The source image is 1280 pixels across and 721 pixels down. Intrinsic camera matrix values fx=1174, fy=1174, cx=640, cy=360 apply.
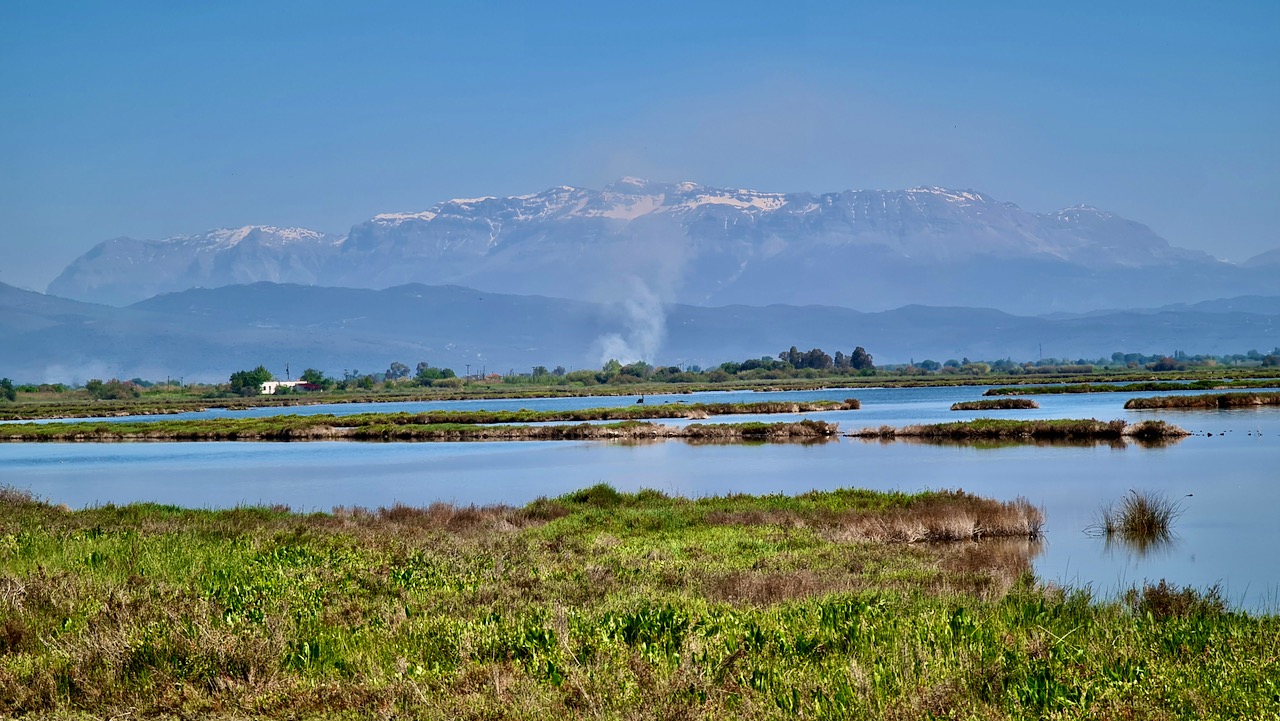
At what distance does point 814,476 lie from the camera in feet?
151

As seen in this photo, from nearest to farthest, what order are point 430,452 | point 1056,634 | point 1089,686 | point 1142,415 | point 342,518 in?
point 1089,686 → point 1056,634 → point 342,518 → point 430,452 → point 1142,415

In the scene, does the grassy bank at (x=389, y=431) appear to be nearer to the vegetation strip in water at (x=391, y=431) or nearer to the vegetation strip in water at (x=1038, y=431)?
the vegetation strip in water at (x=391, y=431)

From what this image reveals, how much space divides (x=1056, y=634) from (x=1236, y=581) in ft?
36.6

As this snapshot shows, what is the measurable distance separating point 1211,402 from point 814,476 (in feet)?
175

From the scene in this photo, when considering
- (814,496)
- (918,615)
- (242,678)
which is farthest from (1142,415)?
(242,678)

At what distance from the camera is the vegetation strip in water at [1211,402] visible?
85.1m

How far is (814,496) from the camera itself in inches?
1300

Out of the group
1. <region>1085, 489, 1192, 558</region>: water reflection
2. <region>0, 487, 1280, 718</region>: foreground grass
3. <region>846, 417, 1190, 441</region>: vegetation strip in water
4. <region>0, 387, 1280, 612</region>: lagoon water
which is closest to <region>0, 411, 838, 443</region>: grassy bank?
<region>846, 417, 1190, 441</region>: vegetation strip in water

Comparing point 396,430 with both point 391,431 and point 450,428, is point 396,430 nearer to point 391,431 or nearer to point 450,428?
point 391,431

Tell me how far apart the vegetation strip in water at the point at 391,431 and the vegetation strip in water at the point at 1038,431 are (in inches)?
210

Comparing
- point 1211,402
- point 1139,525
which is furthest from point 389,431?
point 1139,525

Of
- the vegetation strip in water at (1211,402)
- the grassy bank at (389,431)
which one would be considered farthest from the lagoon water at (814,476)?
the vegetation strip in water at (1211,402)

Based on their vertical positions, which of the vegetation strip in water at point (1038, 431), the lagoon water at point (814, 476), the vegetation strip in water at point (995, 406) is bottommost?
the lagoon water at point (814, 476)

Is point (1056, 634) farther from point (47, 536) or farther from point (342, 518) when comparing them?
point (342, 518)
